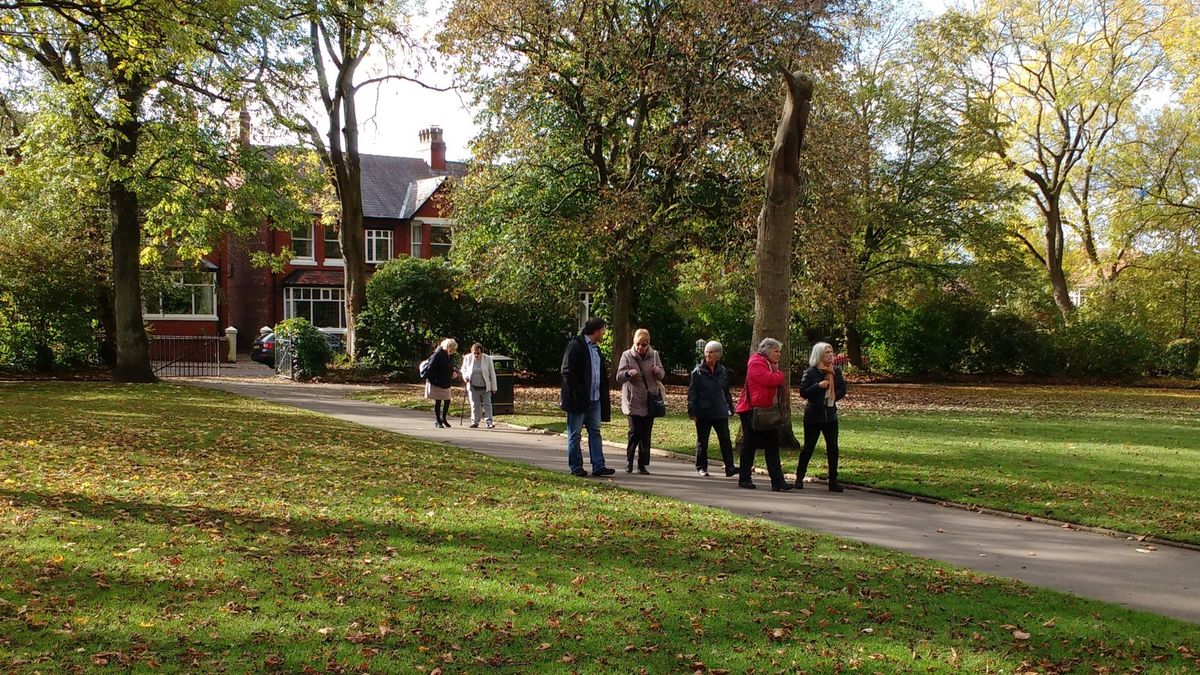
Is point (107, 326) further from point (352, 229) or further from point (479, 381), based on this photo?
point (479, 381)

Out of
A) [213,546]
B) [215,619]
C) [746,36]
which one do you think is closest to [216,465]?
[213,546]

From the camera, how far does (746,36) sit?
1873 cm

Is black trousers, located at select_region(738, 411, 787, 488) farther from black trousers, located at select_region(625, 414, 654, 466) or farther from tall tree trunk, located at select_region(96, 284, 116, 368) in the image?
tall tree trunk, located at select_region(96, 284, 116, 368)

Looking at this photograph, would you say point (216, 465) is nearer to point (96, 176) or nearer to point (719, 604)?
point (719, 604)

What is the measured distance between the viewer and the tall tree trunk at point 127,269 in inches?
933

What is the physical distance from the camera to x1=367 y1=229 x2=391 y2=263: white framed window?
5038 cm

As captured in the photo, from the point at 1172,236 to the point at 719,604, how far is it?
38.4m

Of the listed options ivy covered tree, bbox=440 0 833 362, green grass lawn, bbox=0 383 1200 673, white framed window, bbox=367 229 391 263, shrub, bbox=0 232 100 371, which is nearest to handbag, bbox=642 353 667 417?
green grass lawn, bbox=0 383 1200 673

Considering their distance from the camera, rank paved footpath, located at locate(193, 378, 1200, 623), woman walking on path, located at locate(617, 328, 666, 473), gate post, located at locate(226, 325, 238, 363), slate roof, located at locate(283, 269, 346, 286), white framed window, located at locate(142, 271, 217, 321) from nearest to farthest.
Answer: paved footpath, located at locate(193, 378, 1200, 623)
woman walking on path, located at locate(617, 328, 666, 473)
white framed window, located at locate(142, 271, 217, 321)
gate post, located at locate(226, 325, 238, 363)
slate roof, located at locate(283, 269, 346, 286)

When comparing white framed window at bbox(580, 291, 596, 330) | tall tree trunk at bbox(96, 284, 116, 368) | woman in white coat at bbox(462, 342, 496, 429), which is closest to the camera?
woman in white coat at bbox(462, 342, 496, 429)

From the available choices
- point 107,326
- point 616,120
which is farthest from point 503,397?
point 107,326

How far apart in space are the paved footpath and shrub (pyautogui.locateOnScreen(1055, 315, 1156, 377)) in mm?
28349

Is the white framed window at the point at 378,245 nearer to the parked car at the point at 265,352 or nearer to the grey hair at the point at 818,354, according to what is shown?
the parked car at the point at 265,352

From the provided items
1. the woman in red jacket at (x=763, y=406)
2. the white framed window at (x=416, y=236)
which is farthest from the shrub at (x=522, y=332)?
the white framed window at (x=416, y=236)
